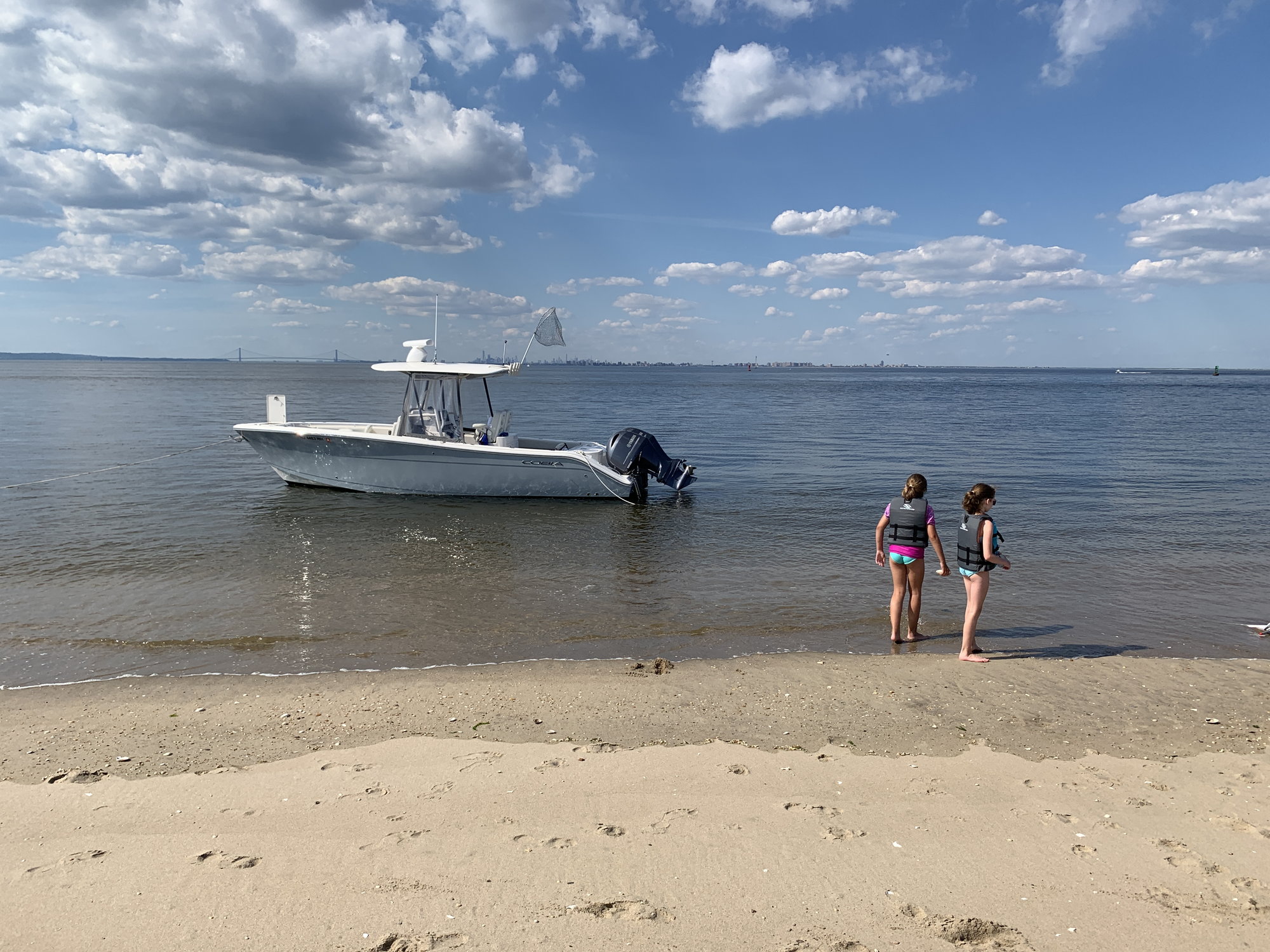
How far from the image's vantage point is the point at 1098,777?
5.15 m

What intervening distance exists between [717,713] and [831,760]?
3.89 ft

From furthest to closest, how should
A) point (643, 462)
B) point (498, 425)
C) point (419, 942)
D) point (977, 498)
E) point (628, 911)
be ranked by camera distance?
point (498, 425)
point (643, 462)
point (977, 498)
point (628, 911)
point (419, 942)

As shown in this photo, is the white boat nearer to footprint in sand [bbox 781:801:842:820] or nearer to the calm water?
the calm water

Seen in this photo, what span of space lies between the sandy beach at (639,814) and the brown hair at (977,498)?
1564 mm

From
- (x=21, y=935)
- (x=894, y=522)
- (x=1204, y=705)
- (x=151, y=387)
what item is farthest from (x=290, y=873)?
(x=151, y=387)

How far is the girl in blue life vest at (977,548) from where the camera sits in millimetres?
7258

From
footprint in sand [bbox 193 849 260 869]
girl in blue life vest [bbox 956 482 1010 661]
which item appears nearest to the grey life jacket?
girl in blue life vest [bbox 956 482 1010 661]

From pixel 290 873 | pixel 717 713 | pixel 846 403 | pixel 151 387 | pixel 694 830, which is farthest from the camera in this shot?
pixel 151 387

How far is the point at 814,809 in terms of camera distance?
4621 mm

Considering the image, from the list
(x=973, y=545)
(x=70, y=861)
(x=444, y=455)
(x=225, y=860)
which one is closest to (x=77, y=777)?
(x=70, y=861)

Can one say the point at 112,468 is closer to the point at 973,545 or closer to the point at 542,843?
the point at 542,843

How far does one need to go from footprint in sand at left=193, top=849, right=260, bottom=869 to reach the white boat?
12.9m

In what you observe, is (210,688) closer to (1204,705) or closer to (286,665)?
(286,665)

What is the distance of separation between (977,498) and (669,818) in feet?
14.5
